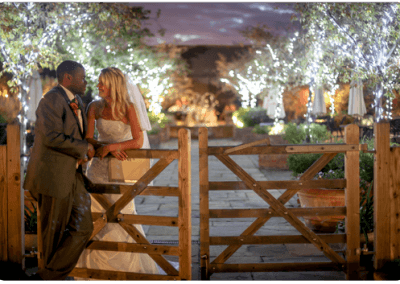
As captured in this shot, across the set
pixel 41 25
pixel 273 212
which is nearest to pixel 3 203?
pixel 273 212

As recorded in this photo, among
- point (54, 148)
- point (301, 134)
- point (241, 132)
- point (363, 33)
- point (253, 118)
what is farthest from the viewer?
point (253, 118)

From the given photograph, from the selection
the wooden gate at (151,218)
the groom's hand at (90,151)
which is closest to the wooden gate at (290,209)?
the wooden gate at (151,218)

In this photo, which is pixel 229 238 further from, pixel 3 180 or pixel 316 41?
pixel 316 41

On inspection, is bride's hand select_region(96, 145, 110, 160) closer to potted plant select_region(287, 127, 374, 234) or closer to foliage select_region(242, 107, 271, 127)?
potted plant select_region(287, 127, 374, 234)

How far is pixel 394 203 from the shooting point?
3311mm

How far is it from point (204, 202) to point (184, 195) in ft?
1.11

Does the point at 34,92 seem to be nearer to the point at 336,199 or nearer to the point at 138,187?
the point at 138,187

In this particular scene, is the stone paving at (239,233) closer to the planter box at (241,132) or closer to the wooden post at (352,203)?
the wooden post at (352,203)

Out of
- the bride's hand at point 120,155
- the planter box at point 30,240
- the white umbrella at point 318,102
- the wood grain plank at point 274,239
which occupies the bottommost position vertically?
the planter box at point 30,240

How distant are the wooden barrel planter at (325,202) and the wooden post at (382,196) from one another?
1.07 meters

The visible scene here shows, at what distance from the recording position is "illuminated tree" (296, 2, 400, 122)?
22.4 ft

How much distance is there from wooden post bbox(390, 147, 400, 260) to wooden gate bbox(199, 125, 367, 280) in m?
0.33

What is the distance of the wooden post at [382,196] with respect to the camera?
3.25 meters

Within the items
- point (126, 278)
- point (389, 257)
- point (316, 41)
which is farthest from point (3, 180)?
point (316, 41)
